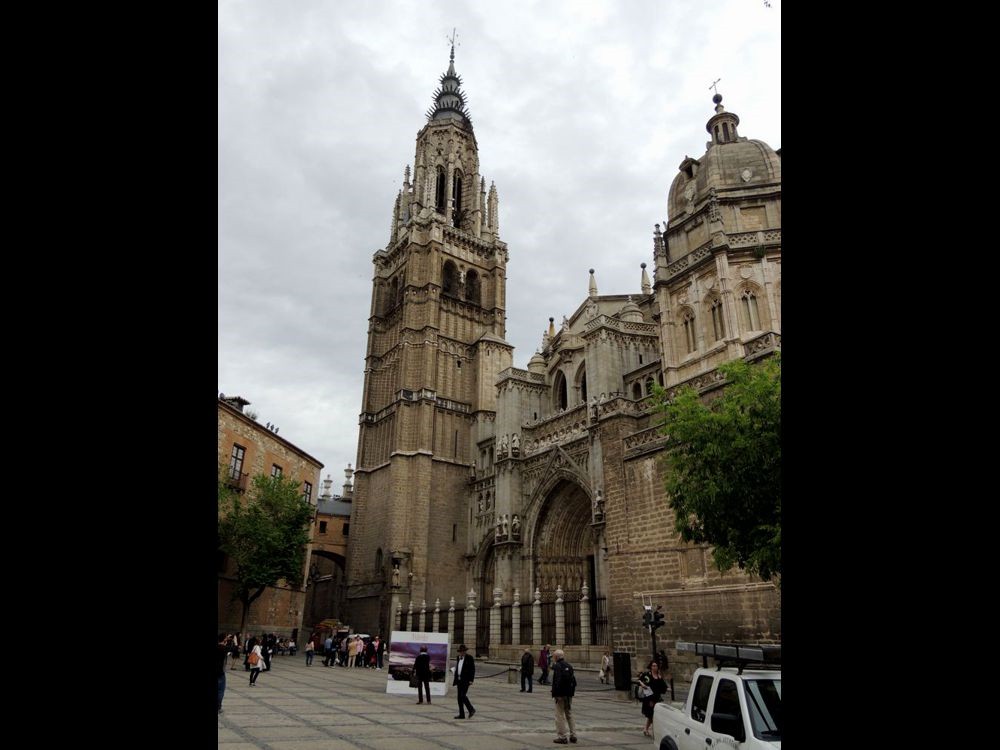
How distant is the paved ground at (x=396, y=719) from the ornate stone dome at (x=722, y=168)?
64.1 feet

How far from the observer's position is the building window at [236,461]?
94.4 feet

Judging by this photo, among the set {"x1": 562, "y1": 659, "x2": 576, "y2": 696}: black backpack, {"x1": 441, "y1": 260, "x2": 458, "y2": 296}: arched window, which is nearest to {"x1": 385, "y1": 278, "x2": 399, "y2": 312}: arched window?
{"x1": 441, "y1": 260, "x2": 458, "y2": 296}: arched window

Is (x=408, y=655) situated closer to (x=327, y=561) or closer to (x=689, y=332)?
(x=689, y=332)

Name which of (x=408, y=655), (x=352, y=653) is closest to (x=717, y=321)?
(x=408, y=655)

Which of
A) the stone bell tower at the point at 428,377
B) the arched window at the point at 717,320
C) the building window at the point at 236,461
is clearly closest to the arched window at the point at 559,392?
the stone bell tower at the point at 428,377

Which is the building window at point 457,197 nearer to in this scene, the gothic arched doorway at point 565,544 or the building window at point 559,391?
the building window at point 559,391

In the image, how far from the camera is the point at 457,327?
4262 cm

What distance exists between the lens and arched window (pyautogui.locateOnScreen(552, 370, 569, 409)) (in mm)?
35500

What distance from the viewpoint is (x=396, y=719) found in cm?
1091
